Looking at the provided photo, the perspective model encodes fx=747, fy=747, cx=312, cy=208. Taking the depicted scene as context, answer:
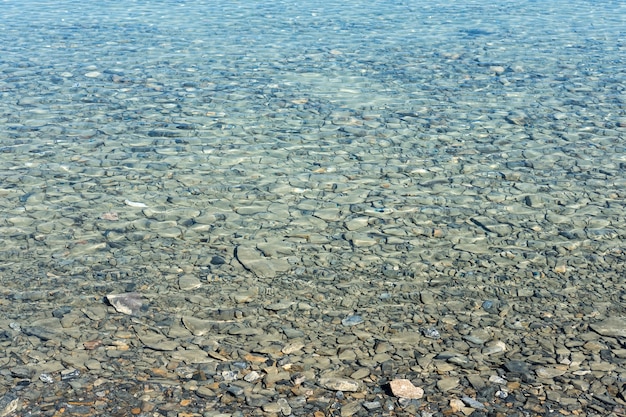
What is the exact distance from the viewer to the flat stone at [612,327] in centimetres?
487

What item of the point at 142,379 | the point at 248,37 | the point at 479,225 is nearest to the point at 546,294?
the point at 479,225

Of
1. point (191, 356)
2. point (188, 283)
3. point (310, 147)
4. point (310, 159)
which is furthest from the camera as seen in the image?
point (310, 147)

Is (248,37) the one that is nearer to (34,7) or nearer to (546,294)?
(34,7)

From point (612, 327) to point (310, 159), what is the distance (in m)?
3.82

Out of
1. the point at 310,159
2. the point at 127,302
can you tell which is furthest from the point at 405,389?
the point at 310,159

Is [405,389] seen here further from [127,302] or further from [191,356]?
[127,302]

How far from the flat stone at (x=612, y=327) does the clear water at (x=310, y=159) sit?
1.01ft

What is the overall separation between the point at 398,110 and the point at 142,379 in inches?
236

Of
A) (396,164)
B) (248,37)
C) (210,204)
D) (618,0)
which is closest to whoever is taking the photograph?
(210,204)

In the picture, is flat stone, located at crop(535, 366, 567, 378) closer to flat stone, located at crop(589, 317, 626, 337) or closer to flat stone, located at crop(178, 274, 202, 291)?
flat stone, located at crop(589, 317, 626, 337)

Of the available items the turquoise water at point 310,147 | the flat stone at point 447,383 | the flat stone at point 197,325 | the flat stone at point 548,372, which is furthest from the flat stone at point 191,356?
the flat stone at point 548,372

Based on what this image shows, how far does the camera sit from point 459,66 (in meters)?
11.7

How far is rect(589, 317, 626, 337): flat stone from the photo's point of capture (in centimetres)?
487

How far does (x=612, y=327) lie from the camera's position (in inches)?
194
